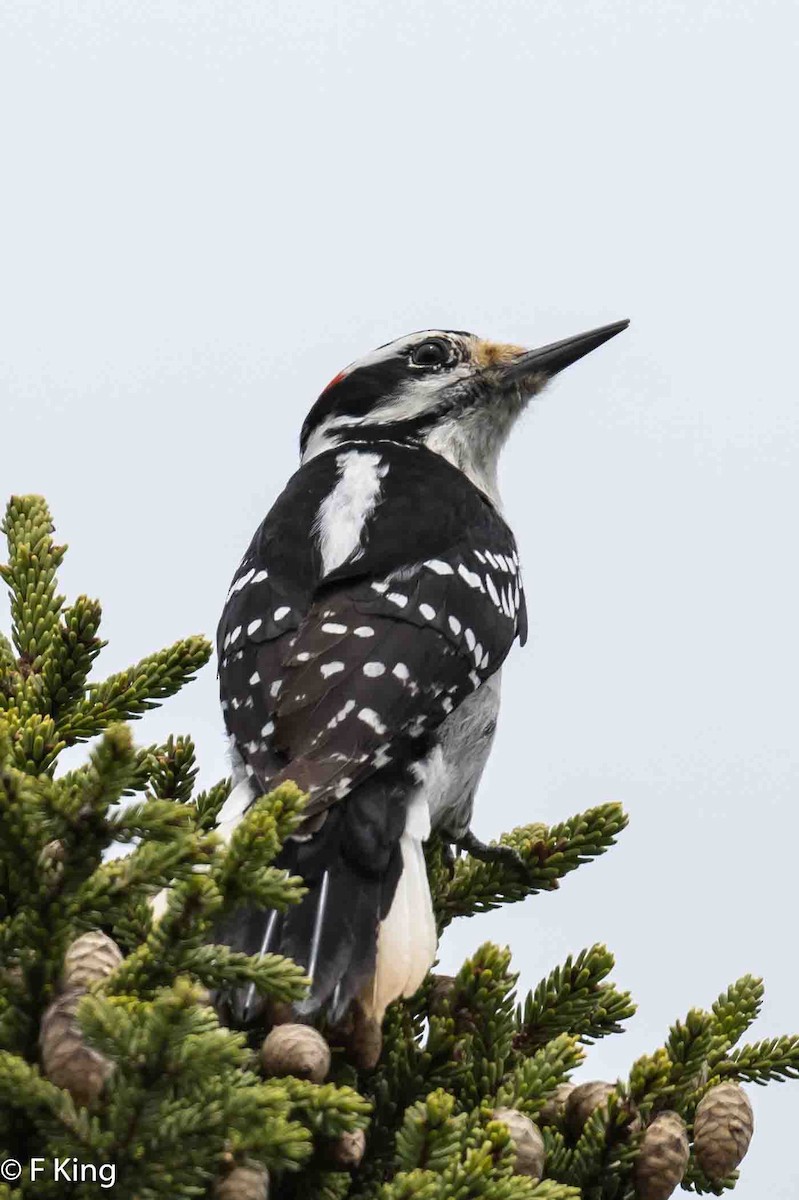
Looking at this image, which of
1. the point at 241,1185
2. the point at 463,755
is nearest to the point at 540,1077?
the point at 241,1185

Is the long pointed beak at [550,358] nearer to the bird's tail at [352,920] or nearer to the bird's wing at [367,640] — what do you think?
the bird's wing at [367,640]

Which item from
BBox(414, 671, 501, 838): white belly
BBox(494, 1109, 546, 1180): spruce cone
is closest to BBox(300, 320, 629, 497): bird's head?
BBox(414, 671, 501, 838): white belly

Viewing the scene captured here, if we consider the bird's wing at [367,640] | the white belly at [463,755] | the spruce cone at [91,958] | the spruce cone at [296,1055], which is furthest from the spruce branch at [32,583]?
the spruce cone at [296,1055]

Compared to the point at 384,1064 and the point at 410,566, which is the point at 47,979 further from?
the point at 410,566

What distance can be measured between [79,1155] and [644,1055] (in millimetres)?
931

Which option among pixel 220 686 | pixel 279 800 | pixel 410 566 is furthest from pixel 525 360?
pixel 279 800

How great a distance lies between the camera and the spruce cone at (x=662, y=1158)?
2.13 meters

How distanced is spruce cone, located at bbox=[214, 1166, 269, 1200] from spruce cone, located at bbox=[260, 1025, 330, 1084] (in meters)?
0.20

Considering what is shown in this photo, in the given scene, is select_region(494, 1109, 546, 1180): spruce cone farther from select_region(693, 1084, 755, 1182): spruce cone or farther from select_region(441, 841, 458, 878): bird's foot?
select_region(441, 841, 458, 878): bird's foot

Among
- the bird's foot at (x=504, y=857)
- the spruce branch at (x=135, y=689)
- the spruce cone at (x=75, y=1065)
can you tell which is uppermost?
the spruce branch at (x=135, y=689)

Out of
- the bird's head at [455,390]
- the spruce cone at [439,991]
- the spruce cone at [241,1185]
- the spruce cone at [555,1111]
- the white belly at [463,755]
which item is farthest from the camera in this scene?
the bird's head at [455,390]

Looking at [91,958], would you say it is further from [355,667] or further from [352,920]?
[355,667]

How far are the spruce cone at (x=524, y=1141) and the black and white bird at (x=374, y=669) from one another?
16.5 inches

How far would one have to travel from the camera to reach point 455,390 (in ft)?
16.5
